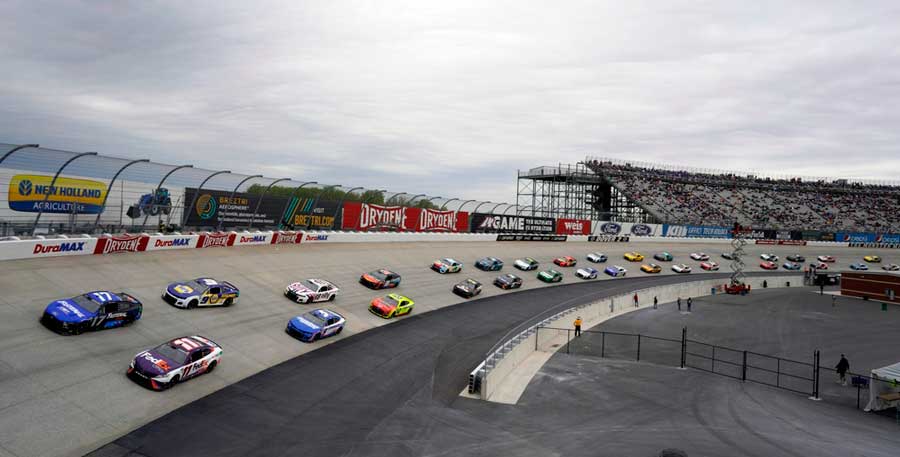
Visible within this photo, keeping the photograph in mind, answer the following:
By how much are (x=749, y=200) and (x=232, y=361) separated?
331 feet

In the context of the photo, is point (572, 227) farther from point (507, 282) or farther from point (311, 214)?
point (311, 214)

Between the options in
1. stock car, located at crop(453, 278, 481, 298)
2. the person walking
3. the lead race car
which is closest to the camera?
the person walking

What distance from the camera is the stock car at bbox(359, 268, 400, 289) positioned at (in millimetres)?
32500

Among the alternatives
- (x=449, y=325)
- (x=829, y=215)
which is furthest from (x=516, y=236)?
(x=829, y=215)

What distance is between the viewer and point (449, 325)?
28.3 m

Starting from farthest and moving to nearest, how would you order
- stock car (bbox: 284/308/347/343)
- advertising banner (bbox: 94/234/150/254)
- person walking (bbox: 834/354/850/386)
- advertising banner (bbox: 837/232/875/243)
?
1. advertising banner (bbox: 837/232/875/243)
2. advertising banner (bbox: 94/234/150/254)
3. stock car (bbox: 284/308/347/343)
4. person walking (bbox: 834/354/850/386)

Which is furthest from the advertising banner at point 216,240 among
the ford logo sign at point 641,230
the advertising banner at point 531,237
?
the ford logo sign at point 641,230

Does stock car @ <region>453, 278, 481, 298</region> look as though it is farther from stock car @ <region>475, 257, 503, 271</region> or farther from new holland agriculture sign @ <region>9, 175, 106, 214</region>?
new holland agriculture sign @ <region>9, 175, 106, 214</region>

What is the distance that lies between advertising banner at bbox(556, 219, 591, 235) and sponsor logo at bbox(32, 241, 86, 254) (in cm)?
4833

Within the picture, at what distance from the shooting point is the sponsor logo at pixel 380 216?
4284cm

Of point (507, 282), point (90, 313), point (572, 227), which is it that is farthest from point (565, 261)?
point (90, 313)

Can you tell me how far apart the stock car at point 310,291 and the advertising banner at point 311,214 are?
1001 centimetres

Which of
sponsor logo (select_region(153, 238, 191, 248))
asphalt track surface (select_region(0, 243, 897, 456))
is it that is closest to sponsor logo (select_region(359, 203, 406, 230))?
asphalt track surface (select_region(0, 243, 897, 456))

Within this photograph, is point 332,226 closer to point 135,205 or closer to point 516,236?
point 135,205
